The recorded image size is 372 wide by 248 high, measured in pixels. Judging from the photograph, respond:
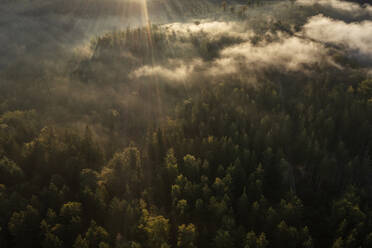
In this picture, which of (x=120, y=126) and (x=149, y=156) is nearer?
(x=149, y=156)

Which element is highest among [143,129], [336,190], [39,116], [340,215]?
[39,116]

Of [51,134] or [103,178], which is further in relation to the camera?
[51,134]

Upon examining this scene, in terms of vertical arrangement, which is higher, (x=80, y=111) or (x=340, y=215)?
(x=80, y=111)

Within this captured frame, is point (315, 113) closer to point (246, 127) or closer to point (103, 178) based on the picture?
point (246, 127)

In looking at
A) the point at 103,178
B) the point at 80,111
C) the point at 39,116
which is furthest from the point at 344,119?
the point at 39,116

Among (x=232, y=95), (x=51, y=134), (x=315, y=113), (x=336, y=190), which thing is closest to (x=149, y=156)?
(x=51, y=134)

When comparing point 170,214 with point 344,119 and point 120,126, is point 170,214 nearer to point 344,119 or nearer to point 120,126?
point 120,126

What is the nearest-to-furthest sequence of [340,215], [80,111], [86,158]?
[340,215], [86,158], [80,111]

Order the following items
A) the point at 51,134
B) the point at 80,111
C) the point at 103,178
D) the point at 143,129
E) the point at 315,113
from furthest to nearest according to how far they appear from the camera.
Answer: the point at 80,111 < the point at 143,129 < the point at 315,113 < the point at 51,134 < the point at 103,178

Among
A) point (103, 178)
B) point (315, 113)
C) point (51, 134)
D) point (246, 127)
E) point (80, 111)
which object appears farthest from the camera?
point (80, 111)
